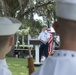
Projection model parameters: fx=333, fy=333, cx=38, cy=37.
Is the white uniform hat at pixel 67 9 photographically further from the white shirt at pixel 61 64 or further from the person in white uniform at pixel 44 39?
the person in white uniform at pixel 44 39

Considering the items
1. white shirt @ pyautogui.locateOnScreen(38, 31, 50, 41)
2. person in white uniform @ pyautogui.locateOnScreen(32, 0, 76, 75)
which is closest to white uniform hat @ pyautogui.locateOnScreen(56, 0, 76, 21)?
person in white uniform @ pyautogui.locateOnScreen(32, 0, 76, 75)

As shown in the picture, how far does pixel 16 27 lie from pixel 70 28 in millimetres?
926

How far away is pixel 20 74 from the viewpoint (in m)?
6.93

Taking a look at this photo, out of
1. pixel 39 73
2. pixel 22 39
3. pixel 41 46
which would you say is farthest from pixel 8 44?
pixel 22 39

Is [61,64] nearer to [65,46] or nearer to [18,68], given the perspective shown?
[65,46]

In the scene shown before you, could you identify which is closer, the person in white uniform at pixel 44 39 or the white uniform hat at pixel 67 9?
the white uniform hat at pixel 67 9

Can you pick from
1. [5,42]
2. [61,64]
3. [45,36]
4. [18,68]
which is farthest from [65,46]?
[45,36]

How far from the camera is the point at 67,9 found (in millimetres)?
1177

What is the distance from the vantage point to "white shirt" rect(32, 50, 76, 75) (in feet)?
3.69

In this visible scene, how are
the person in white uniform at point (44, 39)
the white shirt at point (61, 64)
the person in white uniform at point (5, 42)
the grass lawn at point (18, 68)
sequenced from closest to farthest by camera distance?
the white shirt at point (61, 64) < the person in white uniform at point (5, 42) < the grass lawn at point (18, 68) < the person in white uniform at point (44, 39)

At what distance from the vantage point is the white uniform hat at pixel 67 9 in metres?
1.15

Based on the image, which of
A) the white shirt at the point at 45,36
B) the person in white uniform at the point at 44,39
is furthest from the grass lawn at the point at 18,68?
the white shirt at the point at 45,36

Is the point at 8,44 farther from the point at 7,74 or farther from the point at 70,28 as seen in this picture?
the point at 70,28

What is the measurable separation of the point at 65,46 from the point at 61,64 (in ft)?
0.21
